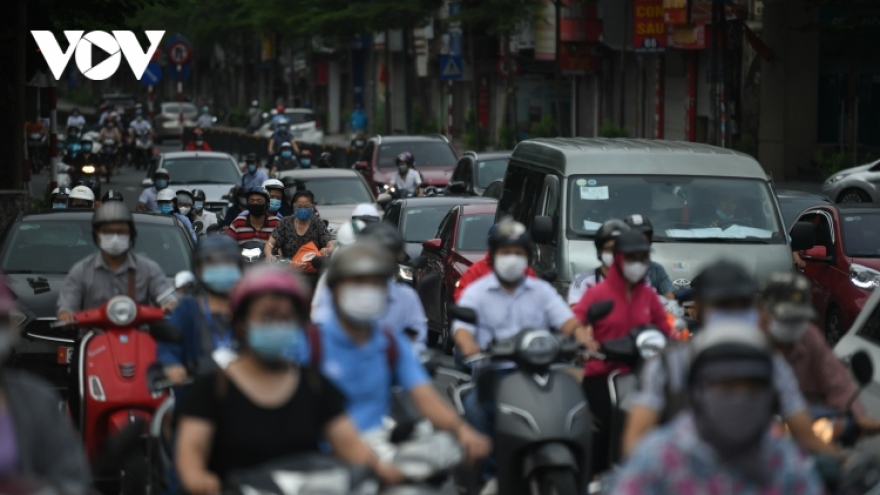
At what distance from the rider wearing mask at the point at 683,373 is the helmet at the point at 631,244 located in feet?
7.69

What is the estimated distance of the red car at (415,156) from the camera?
30922 mm

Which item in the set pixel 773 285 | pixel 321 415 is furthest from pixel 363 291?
pixel 773 285

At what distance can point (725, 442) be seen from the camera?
430cm

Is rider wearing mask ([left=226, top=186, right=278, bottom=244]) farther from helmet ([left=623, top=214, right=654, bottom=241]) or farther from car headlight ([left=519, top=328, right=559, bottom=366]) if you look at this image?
car headlight ([left=519, top=328, right=559, bottom=366])

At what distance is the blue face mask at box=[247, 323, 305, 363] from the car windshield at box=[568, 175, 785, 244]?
27.8 ft

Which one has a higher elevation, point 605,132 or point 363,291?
point 363,291

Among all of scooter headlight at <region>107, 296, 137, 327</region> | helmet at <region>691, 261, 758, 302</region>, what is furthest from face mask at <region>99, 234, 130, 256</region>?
helmet at <region>691, 261, 758, 302</region>

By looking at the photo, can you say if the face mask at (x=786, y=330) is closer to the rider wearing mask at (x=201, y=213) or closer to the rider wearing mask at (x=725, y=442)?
the rider wearing mask at (x=725, y=442)

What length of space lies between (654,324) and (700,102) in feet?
128

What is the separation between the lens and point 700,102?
46.9m

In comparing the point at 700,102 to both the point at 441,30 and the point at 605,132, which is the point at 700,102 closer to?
the point at 605,132

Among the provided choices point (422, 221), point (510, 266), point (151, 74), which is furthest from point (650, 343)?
point (151, 74)

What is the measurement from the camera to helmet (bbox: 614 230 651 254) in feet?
27.7

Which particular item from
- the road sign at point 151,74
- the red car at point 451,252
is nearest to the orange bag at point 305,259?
the red car at point 451,252
